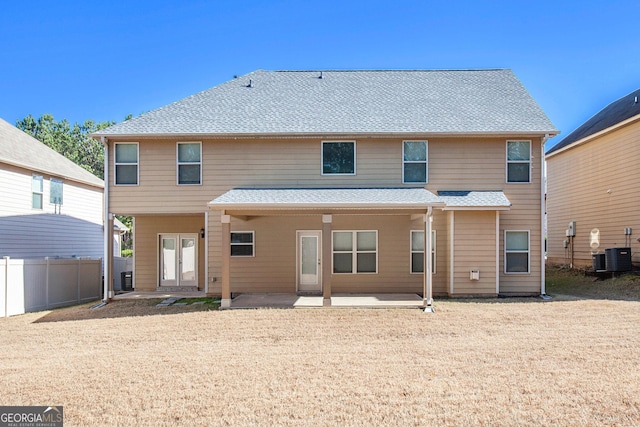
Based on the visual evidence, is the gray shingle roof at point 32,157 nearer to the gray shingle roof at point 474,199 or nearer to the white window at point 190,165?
the white window at point 190,165

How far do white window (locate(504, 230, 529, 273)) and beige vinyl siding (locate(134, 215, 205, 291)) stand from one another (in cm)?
952

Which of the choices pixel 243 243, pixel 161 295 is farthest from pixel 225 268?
pixel 161 295

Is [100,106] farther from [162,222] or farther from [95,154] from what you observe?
[162,222]

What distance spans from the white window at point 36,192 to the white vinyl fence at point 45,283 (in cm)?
350

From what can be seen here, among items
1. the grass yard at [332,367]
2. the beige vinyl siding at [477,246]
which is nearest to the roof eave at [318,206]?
the beige vinyl siding at [477,246]

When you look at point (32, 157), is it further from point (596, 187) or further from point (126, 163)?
point (596, 187)

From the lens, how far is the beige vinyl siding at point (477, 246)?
12898mm

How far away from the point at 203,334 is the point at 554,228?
60.8ft

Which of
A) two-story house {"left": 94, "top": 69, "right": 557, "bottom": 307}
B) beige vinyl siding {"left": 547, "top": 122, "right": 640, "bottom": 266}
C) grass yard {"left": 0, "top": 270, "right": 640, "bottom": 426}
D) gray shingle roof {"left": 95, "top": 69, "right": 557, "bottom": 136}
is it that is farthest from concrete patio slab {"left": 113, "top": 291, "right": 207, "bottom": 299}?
beige vinyl siding {"left": 547, "top": 122, "right": 640, "bottom": 266}

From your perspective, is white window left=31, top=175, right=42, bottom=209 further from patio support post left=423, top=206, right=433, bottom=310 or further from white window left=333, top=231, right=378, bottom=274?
patio support post left=423, top=206, right=433, bottom=310

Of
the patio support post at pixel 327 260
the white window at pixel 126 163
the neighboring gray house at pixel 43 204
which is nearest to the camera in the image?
the patio support post at pixel 327 260

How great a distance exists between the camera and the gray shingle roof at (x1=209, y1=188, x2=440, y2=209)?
440 inches

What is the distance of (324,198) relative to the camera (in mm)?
11758

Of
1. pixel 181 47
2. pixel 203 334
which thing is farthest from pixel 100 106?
pixel 203 334
